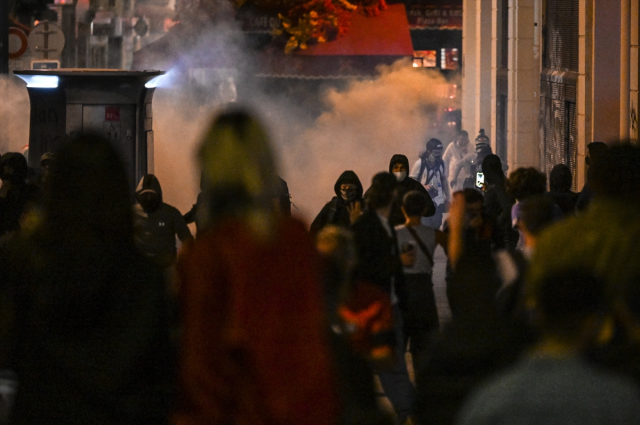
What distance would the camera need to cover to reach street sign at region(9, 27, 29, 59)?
19031mm

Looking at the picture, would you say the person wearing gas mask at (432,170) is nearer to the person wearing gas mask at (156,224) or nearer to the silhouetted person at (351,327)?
the person wearing gas mask at (156,224)

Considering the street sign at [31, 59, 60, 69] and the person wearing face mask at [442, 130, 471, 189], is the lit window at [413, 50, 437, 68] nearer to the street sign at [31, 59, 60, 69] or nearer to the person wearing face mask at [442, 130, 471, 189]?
the person wearing face mask at [442, 130, 471, 189]

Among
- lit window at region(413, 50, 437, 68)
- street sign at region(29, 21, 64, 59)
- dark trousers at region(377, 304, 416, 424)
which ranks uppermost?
lit window at region(413, 50, 437, 68)

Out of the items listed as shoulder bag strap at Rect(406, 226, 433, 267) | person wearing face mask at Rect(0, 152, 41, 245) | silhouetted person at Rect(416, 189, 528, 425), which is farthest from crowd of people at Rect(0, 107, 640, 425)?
person wearing face mask at Rect(0, 152, 41, 245)

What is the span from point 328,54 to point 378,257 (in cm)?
1920

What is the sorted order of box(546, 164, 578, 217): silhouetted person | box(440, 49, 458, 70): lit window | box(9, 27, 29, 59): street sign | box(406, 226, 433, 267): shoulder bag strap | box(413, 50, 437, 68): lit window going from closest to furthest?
box(406, 226, 433, 267): shoulder bag strap, box(546, 164, 578, 217): silhouetted person, box(9, 27, 29, 59): street sign, box(413, 50, 437, 68): lit window, box(440, 49, 458, 70): lit window

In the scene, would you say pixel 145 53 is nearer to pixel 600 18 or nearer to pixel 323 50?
pixel 323 50

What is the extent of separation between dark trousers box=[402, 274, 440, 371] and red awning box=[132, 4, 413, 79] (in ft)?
60.4

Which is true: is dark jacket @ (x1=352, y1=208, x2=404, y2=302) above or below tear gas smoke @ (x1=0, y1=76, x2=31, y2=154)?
below

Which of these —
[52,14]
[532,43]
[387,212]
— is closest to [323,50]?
[532,43]

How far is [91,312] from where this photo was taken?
102 inches

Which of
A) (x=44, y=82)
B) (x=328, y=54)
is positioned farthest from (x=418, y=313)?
(x=328, y=54)

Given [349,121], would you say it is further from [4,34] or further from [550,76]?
[4,34]

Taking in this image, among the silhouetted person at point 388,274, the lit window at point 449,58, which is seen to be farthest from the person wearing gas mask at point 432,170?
the lit window at point 449,58
